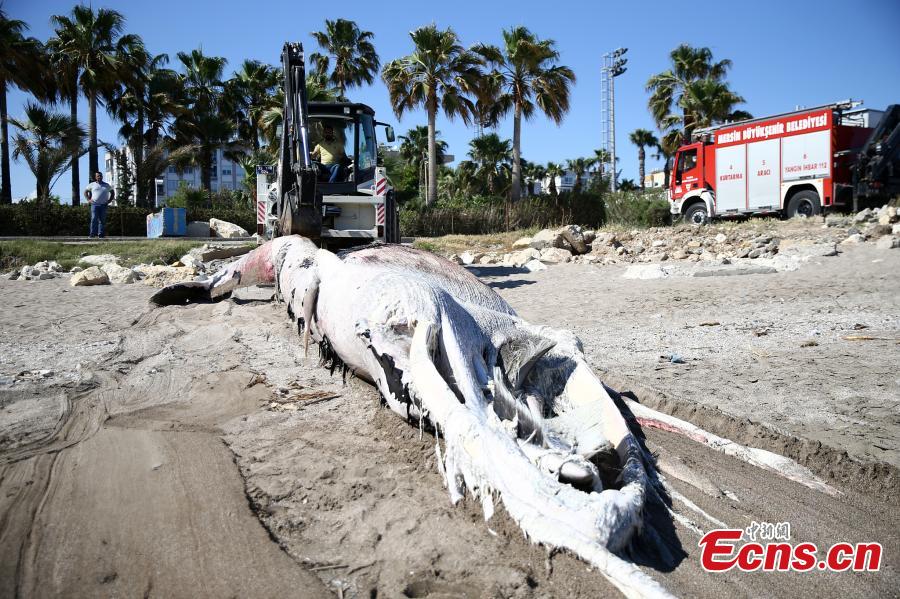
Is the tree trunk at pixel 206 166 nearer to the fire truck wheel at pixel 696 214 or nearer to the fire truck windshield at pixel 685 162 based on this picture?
the fire truck windshield at pixel 685 162

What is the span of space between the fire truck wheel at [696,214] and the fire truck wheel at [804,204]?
2811 millimetres

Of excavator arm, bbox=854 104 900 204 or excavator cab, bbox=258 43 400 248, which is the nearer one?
excavator cab, bbox=258 43 400 248

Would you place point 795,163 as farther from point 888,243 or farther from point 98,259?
point 98,259

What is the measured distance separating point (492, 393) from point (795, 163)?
1898 cm

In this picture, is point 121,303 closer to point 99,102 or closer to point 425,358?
point 425,358

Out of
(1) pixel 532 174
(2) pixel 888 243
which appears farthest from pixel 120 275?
(1) pixel 532 174

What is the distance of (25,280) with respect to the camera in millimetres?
9664

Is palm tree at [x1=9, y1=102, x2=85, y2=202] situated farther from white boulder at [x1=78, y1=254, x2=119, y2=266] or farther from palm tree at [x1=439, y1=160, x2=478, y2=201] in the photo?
palm tree at [x1=439, y1=160, x2=478, y2=201]

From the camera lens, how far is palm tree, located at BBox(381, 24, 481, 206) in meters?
26.2

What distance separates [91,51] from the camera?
2670 centimetres

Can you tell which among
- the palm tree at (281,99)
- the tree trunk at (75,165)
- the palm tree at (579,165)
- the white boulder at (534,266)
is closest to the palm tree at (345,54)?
the palm tree at (281,99)

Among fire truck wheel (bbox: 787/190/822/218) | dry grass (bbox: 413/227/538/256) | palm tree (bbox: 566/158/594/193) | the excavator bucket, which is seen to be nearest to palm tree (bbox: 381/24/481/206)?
dry grass (bbox: 413/227/538/256)

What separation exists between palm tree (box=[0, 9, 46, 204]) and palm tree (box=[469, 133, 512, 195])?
23.3 metres

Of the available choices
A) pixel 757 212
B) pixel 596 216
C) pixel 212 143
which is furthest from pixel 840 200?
pixel 212 143
